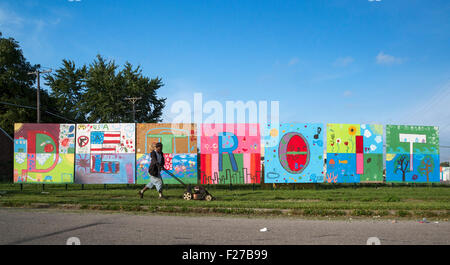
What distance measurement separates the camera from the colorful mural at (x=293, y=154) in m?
16.2

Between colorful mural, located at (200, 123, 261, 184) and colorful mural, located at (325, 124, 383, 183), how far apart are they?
402cm

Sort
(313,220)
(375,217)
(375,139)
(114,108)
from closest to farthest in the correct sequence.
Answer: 1. (313,220)
2. (375,217)
3. (375,139)
4. (114,108)

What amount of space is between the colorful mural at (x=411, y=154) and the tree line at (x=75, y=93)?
31.3 meters

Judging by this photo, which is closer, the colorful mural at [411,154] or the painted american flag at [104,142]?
the painted american flag at [104,142]

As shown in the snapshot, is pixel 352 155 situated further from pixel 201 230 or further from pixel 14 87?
pixel 14 87

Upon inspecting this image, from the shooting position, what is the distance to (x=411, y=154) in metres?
17.5

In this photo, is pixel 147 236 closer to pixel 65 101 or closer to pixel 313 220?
pixel 313 220

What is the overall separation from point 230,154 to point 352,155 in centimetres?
652

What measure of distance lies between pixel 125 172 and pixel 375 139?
13221 millimetres

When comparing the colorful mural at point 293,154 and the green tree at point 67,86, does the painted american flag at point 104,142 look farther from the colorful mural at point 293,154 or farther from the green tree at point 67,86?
the green tree at point 67,86

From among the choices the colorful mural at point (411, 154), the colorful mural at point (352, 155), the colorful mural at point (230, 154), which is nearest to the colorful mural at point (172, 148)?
the colorful mural at point (230, 154)

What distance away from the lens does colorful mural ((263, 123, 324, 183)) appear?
53.1 feet
